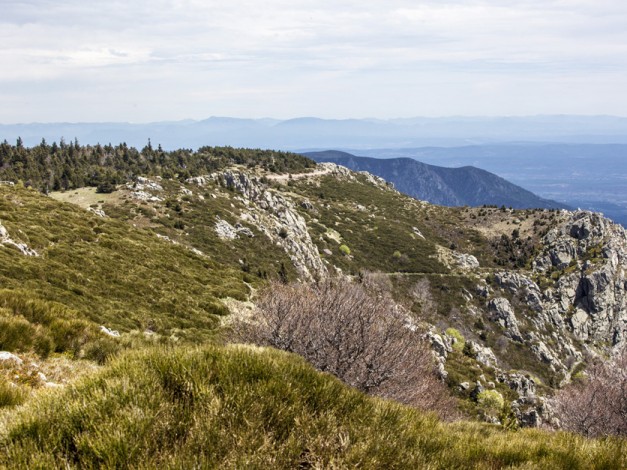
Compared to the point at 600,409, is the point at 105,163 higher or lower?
higher

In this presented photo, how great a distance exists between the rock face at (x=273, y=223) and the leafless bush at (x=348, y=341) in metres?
37.0

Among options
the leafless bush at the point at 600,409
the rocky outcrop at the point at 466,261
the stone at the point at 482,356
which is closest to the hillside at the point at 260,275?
the stone at the point at 482,356

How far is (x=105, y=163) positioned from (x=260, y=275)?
234 feet

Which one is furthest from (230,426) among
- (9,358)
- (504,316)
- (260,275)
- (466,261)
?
(466,261)

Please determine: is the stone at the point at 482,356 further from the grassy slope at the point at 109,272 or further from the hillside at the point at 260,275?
the grassy slope at the point at 109,272

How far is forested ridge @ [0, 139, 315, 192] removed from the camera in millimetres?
73688

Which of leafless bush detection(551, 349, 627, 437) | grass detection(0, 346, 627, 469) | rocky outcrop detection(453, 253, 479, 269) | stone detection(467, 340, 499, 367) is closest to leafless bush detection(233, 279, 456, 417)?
leafless bush detection(551, 349, 627, 437)

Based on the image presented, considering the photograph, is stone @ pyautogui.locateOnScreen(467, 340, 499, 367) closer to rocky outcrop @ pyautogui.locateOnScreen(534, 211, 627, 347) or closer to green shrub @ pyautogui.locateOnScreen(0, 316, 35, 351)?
rocky outcrop @ pyautogui.locateOnScreen(534, 211, 627, 347)

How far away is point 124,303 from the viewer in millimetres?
21828

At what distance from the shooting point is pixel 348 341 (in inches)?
709

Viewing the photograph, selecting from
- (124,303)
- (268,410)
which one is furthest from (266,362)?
(124,303)

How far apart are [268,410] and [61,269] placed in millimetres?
23227

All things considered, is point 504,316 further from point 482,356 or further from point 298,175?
point 298,175

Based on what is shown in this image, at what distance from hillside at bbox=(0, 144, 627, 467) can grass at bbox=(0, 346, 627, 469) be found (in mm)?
37
